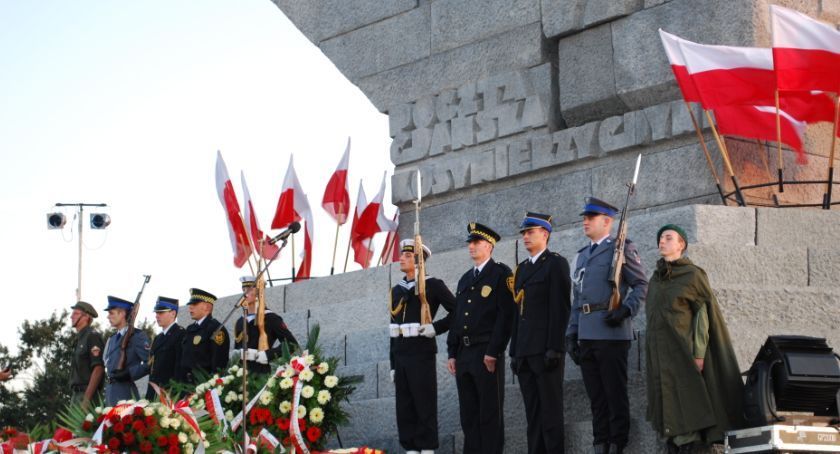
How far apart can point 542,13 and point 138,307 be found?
14.2 feet

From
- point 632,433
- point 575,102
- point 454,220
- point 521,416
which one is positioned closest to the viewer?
point 632,433

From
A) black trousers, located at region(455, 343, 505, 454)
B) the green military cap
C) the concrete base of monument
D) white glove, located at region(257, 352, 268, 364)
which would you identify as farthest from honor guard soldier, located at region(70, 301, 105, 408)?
black trousers, located at region(455, 343, 505, 454)

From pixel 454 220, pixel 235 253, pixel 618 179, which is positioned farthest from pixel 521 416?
pixel 235 253

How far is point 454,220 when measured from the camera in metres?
13.7

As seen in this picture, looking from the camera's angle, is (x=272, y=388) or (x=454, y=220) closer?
(x=272, y=388)

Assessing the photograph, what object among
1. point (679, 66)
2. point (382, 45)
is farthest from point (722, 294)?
point (382, 45)

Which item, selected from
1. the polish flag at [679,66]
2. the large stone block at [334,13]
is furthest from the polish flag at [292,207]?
the polish flag at [679,66]

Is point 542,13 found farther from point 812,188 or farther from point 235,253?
point 235,253

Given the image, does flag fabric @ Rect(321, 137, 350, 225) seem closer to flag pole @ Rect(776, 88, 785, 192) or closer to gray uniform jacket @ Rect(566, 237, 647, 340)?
flag pole @ Rect(776, 88, 785, 192)

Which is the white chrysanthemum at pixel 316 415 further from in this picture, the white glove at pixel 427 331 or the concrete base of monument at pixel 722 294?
the white glove at pixel 427 331

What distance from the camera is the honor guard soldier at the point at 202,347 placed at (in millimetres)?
12078

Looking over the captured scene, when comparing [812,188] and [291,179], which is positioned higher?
[291,179]

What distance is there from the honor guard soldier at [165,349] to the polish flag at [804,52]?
5.29 meters

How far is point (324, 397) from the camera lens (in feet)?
33.2
